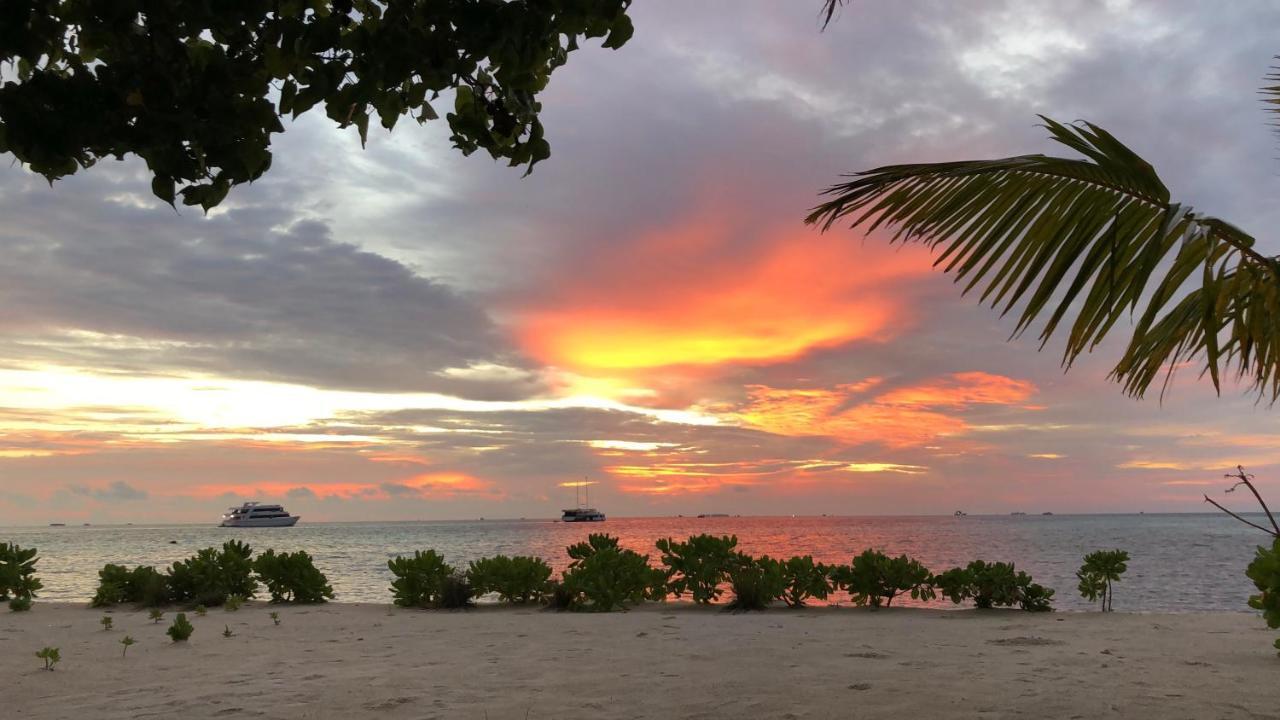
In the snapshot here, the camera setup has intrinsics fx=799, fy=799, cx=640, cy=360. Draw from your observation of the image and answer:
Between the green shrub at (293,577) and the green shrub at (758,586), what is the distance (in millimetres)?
6634

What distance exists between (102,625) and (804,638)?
923 cm

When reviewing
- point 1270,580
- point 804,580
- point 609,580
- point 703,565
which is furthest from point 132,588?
point 1270,580

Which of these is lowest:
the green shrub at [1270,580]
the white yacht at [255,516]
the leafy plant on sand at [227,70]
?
the white yacht at [255,516]

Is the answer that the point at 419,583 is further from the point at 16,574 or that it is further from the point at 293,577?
the point at 16,574

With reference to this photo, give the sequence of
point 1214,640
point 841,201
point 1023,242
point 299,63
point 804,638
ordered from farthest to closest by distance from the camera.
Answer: point 804,638
point 1214,640
point 841,201
point 1023,242
point 299,63

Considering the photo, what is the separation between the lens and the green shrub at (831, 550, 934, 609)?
1145 cm

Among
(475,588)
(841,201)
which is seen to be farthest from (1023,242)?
(475,588)

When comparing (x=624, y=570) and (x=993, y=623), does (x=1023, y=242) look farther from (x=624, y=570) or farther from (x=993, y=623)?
(x=624, y=570)

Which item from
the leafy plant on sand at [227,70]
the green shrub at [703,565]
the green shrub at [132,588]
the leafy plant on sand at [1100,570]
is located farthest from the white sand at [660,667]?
the leafy plant on sand at [227,70]

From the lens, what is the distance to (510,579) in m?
12.8

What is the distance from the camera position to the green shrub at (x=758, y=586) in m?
11.9

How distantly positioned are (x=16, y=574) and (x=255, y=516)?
149039mm

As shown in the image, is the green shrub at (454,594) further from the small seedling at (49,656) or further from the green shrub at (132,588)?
the small seedling at (49,656)

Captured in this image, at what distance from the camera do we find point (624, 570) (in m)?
12.2
